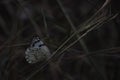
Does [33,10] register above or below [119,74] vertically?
above

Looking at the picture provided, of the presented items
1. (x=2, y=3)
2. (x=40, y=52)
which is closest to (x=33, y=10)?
(x=2, y=3)

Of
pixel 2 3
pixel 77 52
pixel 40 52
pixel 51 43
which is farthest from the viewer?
pixel 2 3

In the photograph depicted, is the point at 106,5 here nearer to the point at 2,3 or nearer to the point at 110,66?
the point at 110,66

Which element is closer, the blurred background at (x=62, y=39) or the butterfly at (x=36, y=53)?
the butterfly at (x=36, y=53)

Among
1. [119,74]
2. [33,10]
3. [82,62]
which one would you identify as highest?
[33,10]

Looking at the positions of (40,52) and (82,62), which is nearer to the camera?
(40,52)

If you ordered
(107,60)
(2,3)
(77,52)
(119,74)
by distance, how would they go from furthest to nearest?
(2,3) → (107,60) → (119,74) → (77,52)

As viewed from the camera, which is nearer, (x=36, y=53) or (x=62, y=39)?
(x=36, y=53)

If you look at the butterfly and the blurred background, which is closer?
the butterfly
